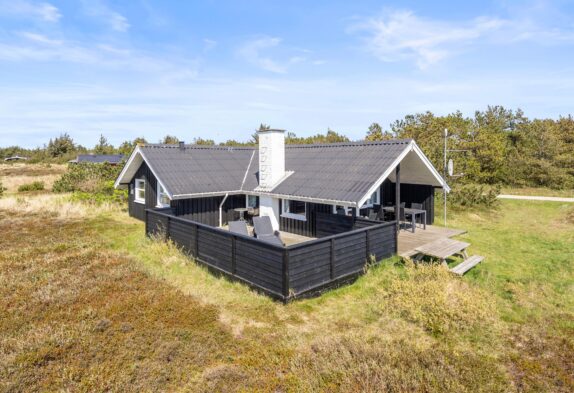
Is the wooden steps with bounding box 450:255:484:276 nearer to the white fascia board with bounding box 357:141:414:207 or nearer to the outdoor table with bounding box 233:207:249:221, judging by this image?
the white fascia board with bounding box 357:141:414:207

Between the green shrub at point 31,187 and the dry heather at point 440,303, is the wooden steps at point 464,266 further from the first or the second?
the green shrub at point 31,187

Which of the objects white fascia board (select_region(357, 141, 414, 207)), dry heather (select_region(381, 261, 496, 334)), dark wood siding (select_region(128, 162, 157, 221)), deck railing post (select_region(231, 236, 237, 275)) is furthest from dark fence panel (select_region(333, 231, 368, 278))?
dark wood siding (select_region(128, 162, 157, 221))

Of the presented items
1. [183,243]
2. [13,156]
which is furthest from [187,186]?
[13,156]

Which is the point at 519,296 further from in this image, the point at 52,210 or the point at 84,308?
the point at 52,210

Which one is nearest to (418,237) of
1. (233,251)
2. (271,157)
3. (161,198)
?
(271,157)

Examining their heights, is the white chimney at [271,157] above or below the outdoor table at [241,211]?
above

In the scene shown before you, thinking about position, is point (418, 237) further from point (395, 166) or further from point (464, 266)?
point (464, 266)

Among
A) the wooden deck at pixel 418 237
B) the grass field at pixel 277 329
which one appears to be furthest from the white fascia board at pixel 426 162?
the grass field at pixel 277 329
